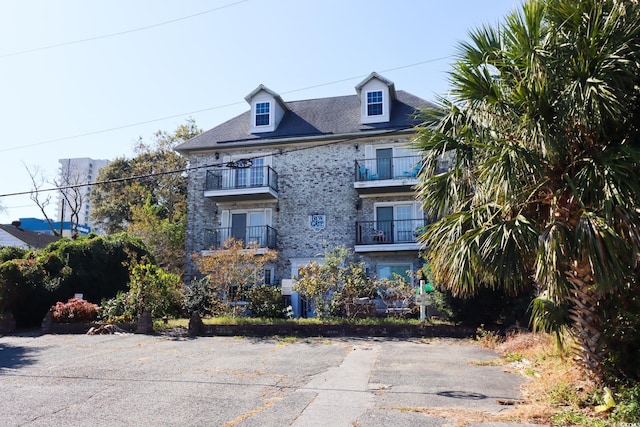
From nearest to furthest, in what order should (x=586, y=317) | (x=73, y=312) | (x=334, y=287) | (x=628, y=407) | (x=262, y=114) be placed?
1. (x=628, y=407)
2. (x=586, y=317)
3. (x=73, y=312)
4. (x=334, y=287)
5. (x=262, y=114)

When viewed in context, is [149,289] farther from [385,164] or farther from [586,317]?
[586,317]

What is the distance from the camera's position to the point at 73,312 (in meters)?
15.9

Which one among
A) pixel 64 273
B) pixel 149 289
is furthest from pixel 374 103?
pixel 64 273

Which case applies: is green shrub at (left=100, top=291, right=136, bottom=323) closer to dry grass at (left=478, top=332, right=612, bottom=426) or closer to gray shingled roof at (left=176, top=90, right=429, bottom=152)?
gray shingled roof at (left=176, top=90, right=429, bottom=152)

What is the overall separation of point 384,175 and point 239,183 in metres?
6.49

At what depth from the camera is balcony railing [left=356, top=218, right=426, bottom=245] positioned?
2067 centimetres

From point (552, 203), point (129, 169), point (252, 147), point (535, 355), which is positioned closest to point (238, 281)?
point (252, 147)

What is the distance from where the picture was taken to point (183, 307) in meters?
17.8

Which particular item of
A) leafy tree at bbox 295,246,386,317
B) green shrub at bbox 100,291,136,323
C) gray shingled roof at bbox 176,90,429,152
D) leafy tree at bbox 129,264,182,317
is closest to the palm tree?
leafy tree at bbox 295,246,386,317

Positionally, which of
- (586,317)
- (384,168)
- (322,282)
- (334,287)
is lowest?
(586,317)

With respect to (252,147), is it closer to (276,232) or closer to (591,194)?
(276,232)

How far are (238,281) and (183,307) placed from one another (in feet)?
8.63

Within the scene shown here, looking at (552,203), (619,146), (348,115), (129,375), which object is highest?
(348,115)

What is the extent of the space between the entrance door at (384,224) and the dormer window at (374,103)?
4239mm
